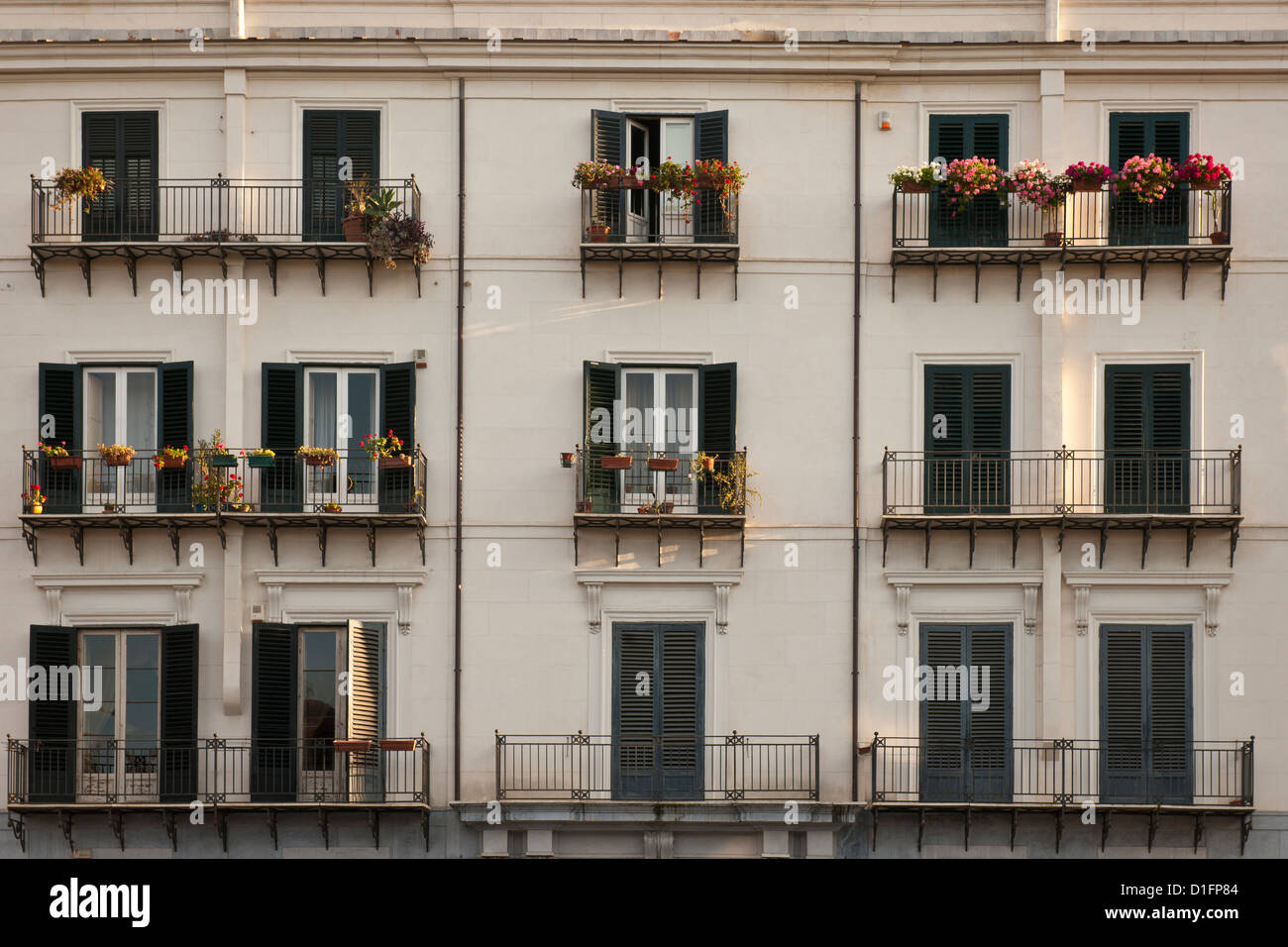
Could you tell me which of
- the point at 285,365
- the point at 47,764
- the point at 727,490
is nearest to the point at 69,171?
the point at 285,365

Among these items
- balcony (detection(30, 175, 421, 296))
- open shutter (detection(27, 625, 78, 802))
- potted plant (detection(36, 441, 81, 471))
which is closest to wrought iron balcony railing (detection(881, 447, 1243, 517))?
balcony (detection(30, 175, 421, 296))

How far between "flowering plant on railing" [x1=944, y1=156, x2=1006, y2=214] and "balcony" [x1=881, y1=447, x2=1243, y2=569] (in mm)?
4151

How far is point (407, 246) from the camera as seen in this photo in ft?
103

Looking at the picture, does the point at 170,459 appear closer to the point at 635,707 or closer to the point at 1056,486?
the point at 635,707

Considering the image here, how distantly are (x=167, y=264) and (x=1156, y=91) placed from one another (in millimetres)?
16464

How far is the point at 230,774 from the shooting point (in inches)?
1220

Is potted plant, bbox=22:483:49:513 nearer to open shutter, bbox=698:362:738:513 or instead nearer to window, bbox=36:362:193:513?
window, bbox=36:362:193:513

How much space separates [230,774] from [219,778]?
0.18 metres

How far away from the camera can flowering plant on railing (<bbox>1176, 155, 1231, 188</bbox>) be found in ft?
102

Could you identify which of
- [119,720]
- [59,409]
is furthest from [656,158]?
[119,720]

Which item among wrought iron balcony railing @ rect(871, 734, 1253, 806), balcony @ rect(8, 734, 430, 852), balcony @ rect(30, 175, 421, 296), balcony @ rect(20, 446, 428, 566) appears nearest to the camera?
balcony @ rect(8, 734, 430, 852)

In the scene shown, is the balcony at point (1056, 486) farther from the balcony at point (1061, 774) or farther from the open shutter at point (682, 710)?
the open shutter at point (682, 710)

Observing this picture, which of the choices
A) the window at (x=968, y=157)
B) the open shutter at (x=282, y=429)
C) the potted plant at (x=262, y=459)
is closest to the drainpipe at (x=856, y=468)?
the window at (x=968, y=157)

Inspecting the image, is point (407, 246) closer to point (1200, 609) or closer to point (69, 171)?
point (69, 171)
